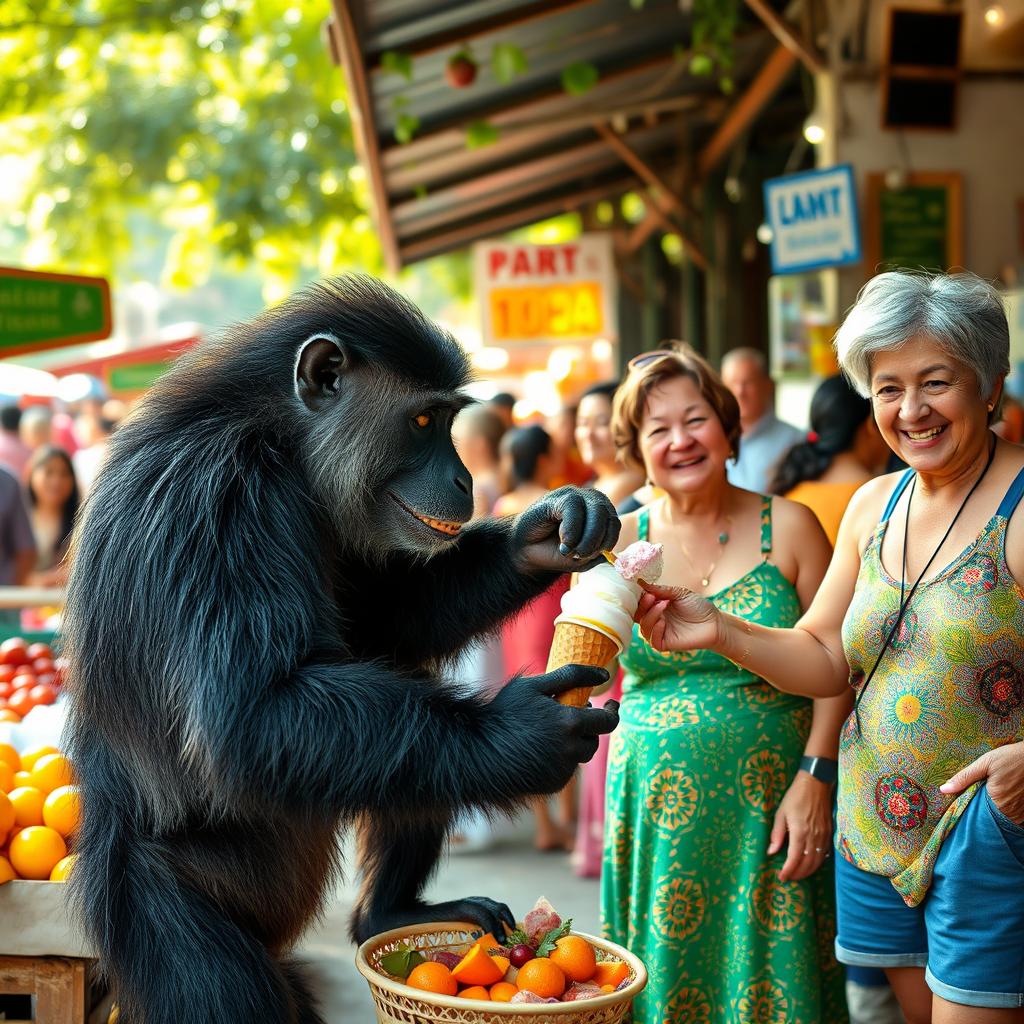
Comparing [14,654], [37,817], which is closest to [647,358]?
[37,817]

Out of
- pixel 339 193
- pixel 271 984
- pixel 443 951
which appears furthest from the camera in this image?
pixel 339 193

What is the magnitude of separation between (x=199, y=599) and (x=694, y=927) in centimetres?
158

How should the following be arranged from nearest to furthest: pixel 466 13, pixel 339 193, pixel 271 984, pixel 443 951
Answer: pixel 271 984 < pixel 443 951 < pixel 466 13 < pixel 339 193

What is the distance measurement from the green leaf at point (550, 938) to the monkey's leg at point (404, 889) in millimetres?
126

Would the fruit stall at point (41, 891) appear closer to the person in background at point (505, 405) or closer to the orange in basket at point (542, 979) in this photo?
the orange in basket at point (542, 979)

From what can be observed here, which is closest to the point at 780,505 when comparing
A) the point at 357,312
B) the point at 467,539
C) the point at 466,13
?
the point at 467,539

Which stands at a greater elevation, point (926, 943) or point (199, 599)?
point (199, 599)

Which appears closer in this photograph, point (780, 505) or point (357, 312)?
point (357, 312)

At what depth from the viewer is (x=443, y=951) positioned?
8.75 feet

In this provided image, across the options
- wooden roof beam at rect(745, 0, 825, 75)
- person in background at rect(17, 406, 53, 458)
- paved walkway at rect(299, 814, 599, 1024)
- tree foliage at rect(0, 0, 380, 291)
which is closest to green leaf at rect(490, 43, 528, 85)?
wooden roof beam at rect(745, 0, 825, 75)

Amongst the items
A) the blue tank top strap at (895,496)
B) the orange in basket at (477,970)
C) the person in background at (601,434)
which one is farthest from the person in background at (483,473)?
the orange in basket at (477,970)

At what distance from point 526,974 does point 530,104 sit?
654cm

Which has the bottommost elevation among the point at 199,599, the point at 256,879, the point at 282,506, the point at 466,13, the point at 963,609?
the point at 256,879

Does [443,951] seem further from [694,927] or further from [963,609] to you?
[963,609]
